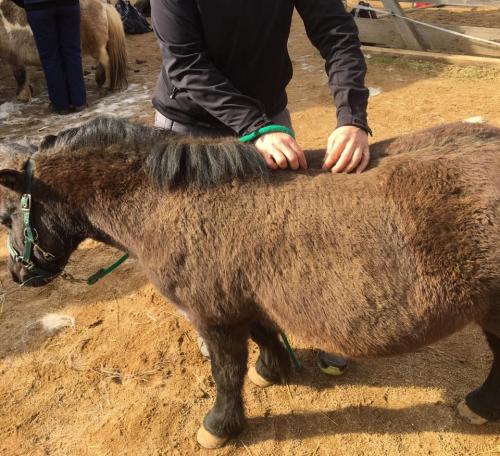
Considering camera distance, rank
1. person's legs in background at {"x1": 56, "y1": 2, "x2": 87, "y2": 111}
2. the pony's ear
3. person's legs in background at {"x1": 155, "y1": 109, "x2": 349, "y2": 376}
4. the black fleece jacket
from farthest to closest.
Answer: person's legs in background at {"x1": 56, "y1": 2, "x2": 87, "y2": 111} → person's legs in background at {"x1": 155, "y1": 109, "x2": 349, "y2": 376} → the black fleece jacket → the pony's ear

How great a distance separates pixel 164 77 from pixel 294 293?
4.20 feet

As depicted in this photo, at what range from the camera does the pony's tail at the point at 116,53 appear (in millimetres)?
7688

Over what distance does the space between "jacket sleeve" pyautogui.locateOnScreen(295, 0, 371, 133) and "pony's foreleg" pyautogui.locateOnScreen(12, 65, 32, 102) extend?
21.8 ft

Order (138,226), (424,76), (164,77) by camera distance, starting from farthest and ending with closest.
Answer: (424,76) < (164,77) < (138,226)

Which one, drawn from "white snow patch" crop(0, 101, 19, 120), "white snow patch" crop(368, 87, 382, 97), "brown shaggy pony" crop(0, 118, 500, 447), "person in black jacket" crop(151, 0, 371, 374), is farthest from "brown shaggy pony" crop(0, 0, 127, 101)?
"brown shaggy pony" crop(0, 118, 500, 447)

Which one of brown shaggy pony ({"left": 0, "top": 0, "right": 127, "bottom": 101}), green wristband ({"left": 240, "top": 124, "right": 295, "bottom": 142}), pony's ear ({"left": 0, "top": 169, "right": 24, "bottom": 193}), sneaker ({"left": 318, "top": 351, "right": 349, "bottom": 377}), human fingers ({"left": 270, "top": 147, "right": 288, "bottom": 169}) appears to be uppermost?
green wristband ({"left": 240, "top": 124, "right": 295, "bottom": 142})

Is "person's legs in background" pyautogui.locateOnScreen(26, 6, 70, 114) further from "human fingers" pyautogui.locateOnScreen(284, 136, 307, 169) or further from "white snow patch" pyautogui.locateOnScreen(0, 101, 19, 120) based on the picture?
"human fingers" pyautogui.locateOnScreen(284, 136, 307, 169)

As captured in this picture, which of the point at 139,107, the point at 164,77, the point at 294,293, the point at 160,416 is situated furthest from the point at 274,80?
the point at 139,107

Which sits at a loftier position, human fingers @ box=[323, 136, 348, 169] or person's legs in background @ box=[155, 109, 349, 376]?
human fingers @ box=[323, 136, 348, 169]

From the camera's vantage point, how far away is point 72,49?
6.53m

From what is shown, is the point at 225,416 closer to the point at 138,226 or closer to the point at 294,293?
the point at 294,293

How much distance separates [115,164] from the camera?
1.90 metres

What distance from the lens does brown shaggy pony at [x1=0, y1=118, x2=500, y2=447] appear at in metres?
1.68

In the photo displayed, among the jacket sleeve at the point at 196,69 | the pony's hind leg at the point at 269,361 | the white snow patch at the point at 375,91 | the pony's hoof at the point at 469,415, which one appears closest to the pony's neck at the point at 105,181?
the jacket sleeve at the point at 196,69
